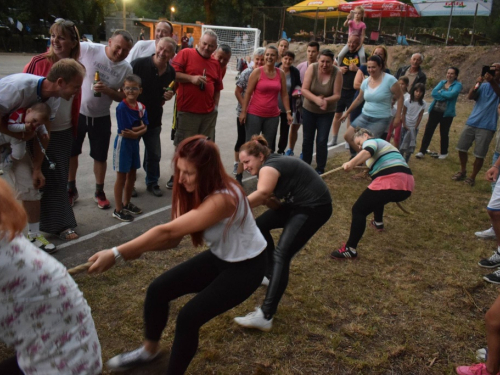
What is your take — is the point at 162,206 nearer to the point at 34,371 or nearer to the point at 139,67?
the point at 139,67

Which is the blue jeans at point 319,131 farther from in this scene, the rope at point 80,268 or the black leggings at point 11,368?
the black leggings at point 11,368

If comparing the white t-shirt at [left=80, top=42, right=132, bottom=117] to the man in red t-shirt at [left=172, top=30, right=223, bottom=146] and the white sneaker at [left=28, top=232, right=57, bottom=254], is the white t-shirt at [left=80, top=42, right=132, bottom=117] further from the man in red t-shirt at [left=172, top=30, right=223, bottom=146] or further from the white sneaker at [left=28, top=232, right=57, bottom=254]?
the white sneaker at [left=28, top=232, right=57, bottom=254]

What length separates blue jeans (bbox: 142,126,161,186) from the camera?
5059 millimetres

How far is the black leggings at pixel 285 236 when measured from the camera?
120 inches

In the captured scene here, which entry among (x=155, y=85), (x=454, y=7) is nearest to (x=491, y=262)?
(x=155, y=85)

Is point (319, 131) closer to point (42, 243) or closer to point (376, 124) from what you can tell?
point (376, 124)

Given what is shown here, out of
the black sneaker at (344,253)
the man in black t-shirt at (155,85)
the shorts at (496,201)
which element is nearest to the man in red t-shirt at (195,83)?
the man in black t-shirt at (155,85)

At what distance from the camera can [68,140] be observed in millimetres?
3910

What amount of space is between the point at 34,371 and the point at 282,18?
27.5 metres

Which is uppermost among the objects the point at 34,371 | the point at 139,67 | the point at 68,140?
the point at 139,67

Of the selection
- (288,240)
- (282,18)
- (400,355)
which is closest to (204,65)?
(288,240)

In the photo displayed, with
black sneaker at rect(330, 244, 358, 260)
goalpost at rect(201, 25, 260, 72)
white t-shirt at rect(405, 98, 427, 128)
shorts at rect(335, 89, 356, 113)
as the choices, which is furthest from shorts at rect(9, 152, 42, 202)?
goalpost at rect(201, 25, 260, 72)

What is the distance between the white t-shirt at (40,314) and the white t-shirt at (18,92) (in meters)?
1.94

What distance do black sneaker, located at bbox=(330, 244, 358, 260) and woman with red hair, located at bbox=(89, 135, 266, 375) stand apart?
1928 mm
